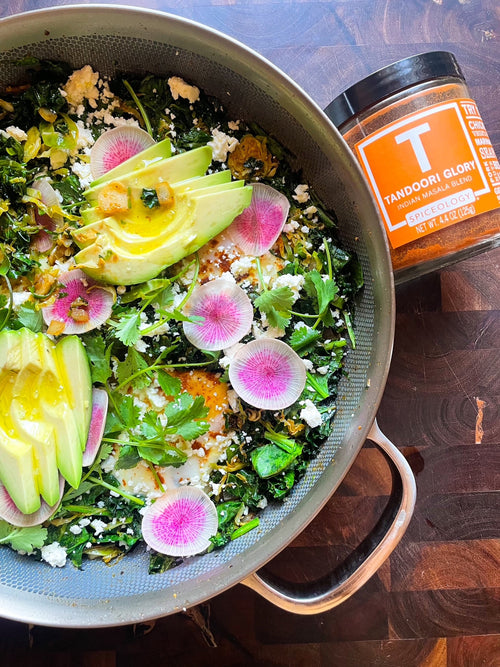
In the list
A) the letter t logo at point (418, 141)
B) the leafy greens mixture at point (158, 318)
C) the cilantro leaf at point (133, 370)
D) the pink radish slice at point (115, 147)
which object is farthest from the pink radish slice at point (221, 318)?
the letter t logo at point (418, 141)

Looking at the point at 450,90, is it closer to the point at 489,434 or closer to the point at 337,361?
the point at 337,361

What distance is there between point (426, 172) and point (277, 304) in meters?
0.39

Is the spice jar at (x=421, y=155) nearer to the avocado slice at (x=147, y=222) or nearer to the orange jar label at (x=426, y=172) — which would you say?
the orange jar label at (x=426, y=172)

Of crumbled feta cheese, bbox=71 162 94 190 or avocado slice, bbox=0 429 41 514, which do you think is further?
crumbled feta cheese, bbox=71 162 94 190

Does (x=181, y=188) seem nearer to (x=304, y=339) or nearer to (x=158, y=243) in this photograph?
(x=158, y=243)

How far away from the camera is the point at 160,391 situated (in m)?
1.24

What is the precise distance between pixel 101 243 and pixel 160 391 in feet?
1.08

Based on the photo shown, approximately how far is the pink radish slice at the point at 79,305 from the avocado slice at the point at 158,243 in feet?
0.11

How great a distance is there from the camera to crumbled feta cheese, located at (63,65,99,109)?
1.24 metres

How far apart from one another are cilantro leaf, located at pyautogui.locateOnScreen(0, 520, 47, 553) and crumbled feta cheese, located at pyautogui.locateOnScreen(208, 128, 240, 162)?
2.84 feet

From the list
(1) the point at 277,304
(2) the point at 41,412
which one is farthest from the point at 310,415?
(2) the point at 41,412

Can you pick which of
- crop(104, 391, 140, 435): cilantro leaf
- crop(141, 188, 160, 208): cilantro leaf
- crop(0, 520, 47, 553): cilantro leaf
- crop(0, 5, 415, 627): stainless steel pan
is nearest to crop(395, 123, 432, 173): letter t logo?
crop(0, 5, 415, 627): stainless steel pan

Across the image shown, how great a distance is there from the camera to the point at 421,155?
3.74 feet

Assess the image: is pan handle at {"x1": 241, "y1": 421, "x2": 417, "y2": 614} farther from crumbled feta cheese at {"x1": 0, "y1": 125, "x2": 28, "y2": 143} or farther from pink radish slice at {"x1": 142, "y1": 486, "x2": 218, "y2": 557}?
crumbled feta cheese at {"x1": 0, "y1": 125, "x2": 28, "y2": 143}
